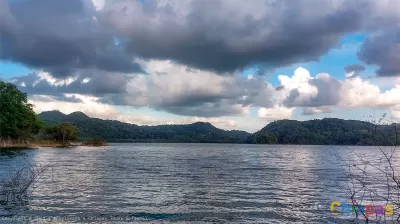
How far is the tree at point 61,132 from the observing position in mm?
149625

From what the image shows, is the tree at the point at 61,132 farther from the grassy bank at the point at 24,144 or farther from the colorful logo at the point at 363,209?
the colorful logo at the point at 363,209

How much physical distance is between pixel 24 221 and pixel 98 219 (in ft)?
11.4

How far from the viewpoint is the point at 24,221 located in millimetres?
18344

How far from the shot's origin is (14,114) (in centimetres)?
11338

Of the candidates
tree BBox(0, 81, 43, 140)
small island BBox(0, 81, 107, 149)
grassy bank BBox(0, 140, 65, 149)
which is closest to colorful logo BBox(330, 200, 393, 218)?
grassy bank BBox(0, 140, 65, 149)

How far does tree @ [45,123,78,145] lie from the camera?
149625 mm

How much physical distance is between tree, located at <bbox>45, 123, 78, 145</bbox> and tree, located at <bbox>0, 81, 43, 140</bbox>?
82.0 feet

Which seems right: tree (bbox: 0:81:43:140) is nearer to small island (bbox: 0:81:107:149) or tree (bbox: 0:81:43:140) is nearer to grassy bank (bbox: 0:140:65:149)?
small island (bbox: 0:81:107:149)

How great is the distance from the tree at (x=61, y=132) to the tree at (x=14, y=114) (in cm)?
2498

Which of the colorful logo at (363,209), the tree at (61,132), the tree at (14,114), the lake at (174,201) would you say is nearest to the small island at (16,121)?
the tree at (14,114)

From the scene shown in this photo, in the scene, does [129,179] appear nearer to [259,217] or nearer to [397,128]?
[259,217]

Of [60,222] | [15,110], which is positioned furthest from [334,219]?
[15,110]

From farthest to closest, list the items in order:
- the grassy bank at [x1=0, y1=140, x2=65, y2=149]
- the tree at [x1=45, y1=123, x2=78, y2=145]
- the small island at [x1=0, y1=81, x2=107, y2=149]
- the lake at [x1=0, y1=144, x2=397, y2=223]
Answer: the tree at [x1=45, y1=123, x2=78, y2=145]
the small island at [x1=0, y1=81, x2=107, y2=149]
the grassy bank at [x1=0, y1=140, x2=65, y2=149]
the lake at [x1=0, y1=144, x2=397, y2=223]

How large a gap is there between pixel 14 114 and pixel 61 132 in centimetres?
3835
